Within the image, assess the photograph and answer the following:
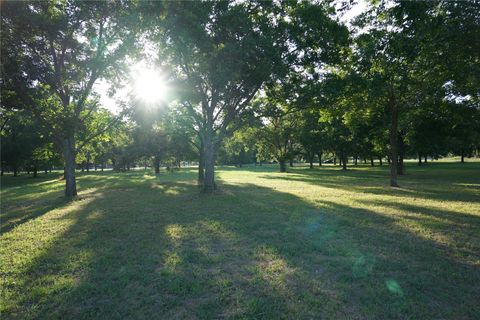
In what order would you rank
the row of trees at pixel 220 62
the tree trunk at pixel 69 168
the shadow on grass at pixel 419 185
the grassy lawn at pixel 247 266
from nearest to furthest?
the grassy lawn at pixel 247 266
the row of trees at pixel 220 62
the shadow on grass at pixel 419 185
the tree trunk at pixel 69 168

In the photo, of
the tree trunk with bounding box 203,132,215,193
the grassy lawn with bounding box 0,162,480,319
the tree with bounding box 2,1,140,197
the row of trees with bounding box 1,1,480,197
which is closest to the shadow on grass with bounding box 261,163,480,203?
the row of trees with bounding box 1,1,480,197

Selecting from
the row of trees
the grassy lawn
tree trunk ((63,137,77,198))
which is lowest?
the grassy lawn

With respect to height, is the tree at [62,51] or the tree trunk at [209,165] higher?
the tree at [62,51]

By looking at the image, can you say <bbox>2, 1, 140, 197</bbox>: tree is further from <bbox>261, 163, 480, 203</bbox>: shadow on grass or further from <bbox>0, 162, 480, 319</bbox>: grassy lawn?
<bbox>261, 163, 480, 203</bbox>: shadow on grass

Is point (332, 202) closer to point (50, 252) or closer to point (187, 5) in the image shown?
point (50, 252)

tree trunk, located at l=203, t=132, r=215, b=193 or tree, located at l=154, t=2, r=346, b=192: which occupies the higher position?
tree, located at l=154, t=2, r=346, b=192

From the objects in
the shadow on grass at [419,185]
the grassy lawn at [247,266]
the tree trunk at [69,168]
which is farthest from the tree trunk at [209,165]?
the shadow on grass at [419,185]

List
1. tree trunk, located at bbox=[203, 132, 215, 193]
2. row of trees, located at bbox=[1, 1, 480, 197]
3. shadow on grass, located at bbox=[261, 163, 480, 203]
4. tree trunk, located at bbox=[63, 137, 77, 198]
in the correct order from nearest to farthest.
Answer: row of trees, located at bbox=[1, 1, 480, 197]
shadow on grass, located at bbox=[261, 163, 480, 203]
tree trunk, located at bbox=[63, 137, 77, 198]
tree trunk, located at bbox=[203, 132, 215, 193]

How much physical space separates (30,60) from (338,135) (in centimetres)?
3868

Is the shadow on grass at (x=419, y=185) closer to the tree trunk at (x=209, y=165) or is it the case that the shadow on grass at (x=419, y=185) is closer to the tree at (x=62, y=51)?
the tree trunk at (x=209, y=165)

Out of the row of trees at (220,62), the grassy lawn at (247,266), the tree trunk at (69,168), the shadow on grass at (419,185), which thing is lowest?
the grassy lawn at (247,266)

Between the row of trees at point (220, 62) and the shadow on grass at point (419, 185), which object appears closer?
the row of trees at point (220, 62)

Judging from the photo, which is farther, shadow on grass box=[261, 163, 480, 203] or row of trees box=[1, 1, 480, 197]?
shadow on grass box=[261, 163, 480, 203]

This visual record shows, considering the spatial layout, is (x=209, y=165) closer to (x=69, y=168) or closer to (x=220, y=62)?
(x=220, y=62)
